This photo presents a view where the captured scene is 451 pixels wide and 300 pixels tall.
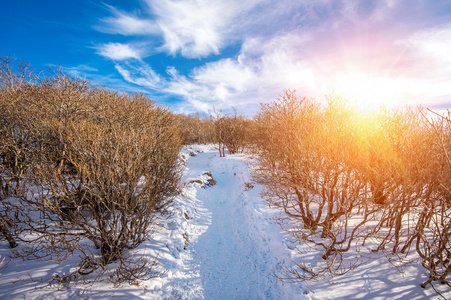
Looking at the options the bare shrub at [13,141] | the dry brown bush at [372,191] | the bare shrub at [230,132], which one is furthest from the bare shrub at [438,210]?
the bare shrub at [230,132]

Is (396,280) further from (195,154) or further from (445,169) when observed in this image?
(195,154)

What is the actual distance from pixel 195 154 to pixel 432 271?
25.9m

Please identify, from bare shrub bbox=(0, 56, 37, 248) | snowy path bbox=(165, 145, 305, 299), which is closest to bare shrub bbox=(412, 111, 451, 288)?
snowy path bbox=(165, 145, 305, 299)

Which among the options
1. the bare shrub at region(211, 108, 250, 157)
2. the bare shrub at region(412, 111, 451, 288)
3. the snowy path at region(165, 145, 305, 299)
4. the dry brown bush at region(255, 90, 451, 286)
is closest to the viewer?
the bare shrub at region(412, 111, 451, 288)

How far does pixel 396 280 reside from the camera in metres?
5.31

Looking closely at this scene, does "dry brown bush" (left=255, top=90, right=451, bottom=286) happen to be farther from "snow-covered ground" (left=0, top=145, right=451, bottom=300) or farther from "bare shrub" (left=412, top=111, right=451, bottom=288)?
"snow-covered ground" (left=0, top=145, right=451, bottom=300)

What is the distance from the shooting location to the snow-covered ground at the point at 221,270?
5.04 metres

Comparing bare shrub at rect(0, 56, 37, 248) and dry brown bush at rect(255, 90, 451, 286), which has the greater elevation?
bare shrub at rect(0, 56, 37, 248)

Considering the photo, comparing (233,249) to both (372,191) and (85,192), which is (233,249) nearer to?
(372,191)

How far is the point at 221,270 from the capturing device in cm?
721

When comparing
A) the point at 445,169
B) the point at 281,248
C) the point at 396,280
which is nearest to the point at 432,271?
the point at 396,280

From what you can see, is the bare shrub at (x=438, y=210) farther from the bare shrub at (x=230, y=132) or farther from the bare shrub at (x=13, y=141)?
the bare shrub at (x=230, y=132)

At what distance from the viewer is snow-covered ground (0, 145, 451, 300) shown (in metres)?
5.04

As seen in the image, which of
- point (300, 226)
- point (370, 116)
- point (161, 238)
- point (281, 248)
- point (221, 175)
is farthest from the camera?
point (221, 175)
